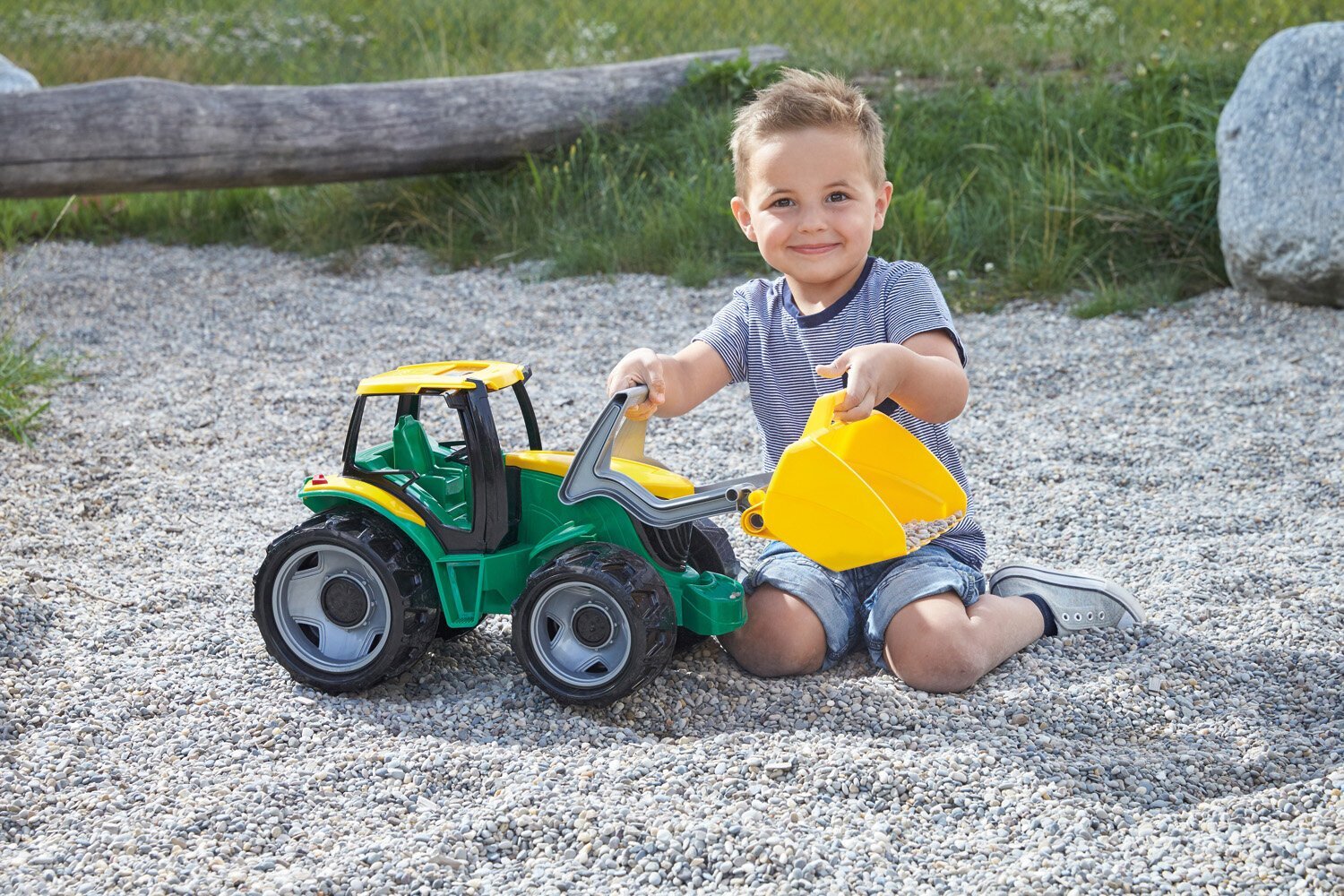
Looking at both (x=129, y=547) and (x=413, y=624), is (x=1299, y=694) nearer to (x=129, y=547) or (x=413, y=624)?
(x=413, y=624)

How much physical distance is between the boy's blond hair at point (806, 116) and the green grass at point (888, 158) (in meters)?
2.65

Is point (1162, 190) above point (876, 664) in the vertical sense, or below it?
above

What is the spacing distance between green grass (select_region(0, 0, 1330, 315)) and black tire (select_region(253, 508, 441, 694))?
10.6ft

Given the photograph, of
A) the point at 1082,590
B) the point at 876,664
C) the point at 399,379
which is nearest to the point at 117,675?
the point at 399,379

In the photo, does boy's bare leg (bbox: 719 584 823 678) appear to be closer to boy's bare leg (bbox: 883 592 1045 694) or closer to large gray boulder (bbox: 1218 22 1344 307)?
boy's bare leg (bbox: 883 592 1045 694)

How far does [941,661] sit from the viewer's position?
7.13ft

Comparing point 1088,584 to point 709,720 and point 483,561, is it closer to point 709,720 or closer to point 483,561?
point 709,720

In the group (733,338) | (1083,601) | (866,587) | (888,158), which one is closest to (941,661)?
(866,587)

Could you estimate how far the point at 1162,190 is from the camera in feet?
16.2

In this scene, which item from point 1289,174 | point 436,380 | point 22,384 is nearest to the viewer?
point 436,380

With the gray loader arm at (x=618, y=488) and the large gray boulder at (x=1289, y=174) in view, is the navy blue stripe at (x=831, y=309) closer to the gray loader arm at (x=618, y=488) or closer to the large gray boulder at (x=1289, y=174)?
the gray loader arm at (x=618, y=488)

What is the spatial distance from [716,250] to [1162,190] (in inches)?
68.3

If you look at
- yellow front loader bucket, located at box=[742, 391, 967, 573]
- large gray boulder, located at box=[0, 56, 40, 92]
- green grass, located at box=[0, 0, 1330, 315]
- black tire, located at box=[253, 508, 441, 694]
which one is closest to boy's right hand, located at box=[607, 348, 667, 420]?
yellow front loader bucket, located at box=[742, 391, 967, 573]

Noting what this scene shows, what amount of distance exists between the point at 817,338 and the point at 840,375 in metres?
0.20
